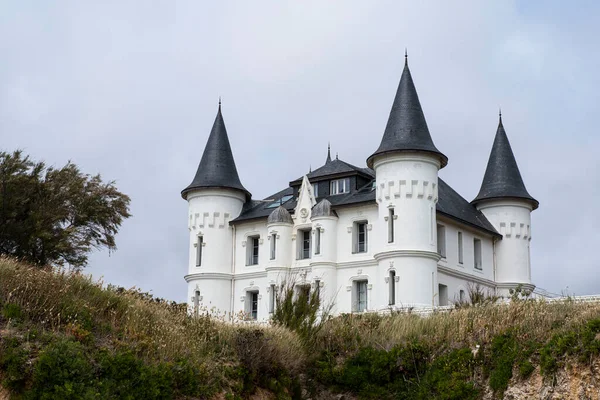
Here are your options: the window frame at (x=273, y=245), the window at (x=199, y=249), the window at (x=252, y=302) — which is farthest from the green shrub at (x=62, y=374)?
the window at (x=199, y=249)

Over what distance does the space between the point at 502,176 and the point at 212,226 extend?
1595cm

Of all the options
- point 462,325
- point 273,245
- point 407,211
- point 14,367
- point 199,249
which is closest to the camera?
point 14,367

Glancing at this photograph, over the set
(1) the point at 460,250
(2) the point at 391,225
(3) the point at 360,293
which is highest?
(2) the point at 391,225

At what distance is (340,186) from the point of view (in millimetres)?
48500

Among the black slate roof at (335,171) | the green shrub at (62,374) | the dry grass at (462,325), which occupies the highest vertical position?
the black slate roof at (335,171)

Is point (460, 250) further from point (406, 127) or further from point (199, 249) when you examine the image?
point (199, 249)

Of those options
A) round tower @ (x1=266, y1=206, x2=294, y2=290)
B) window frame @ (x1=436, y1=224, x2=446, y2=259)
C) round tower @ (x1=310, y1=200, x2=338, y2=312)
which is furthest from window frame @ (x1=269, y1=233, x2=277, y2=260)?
A: window frame @ (x1=436, y1=224, x2=446, y2=259)

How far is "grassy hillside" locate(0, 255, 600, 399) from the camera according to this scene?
20.2 m

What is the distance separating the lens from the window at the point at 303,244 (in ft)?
155

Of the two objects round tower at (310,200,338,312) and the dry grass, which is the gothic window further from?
the dry grass

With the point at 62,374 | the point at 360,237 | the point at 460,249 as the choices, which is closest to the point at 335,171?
the point at 360,237

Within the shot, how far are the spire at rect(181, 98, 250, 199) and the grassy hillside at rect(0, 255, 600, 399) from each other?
2214 centimetres

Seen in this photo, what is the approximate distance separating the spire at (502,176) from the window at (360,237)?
312 inches

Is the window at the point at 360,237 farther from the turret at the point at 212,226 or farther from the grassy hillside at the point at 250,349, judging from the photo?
the grassy hillside at the point at 250,349
